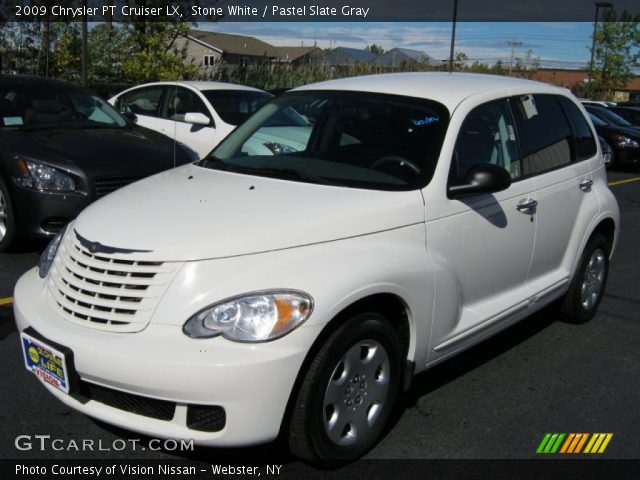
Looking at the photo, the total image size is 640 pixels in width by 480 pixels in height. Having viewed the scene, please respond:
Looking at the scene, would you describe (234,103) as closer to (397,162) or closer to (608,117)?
(397,162)

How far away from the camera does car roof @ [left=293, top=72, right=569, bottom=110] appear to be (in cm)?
393

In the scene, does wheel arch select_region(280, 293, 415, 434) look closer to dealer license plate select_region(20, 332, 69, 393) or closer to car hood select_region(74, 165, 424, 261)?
car hood select_region(74, 165, 424, 261)

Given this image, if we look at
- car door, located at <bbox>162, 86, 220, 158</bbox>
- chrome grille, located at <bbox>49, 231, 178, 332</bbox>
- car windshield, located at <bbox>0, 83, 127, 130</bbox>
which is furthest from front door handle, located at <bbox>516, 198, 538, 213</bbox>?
car door, located at <bbox>162, 86, 220, 158</bbox>

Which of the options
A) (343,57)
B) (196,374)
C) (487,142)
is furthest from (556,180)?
(343,57)

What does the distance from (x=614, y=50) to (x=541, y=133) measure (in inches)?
1450

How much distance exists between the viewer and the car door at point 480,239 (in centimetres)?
346

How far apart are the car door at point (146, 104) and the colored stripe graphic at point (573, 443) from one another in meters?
7.42

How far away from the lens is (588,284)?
5.10 m

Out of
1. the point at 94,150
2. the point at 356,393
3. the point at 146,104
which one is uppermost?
the point at 146,104

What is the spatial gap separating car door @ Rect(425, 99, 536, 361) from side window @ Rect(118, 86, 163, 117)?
6983mm

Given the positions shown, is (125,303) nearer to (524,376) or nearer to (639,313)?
(524,376)

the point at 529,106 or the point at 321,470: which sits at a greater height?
the point at 529,106

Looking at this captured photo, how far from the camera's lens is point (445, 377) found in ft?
13.5

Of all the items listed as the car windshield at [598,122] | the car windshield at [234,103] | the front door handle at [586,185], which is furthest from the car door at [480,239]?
the car windshield at [598,122]
